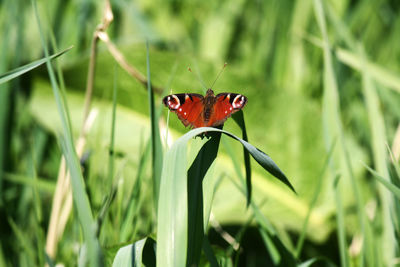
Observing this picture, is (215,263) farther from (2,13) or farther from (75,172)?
(2,13)

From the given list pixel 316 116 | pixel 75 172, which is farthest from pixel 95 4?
pixel 75 172

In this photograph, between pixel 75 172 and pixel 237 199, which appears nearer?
pixel 75 172

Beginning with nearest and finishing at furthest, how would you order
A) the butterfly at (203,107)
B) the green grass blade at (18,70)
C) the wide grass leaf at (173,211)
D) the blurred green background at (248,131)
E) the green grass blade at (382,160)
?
the wide grass leaf at (173,211)
the green grass blade at (18,70)
the butterfly at (203,107)
the green grass blade at (382,160)
the blurred green background at (248,131)

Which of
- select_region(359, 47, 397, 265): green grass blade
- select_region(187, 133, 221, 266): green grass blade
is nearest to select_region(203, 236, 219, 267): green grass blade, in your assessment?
select_region(187, 133, 221, 266): green grass blade

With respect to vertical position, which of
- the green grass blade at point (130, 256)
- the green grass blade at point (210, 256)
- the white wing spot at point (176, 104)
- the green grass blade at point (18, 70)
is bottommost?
the green grass blade at point (210, 256)

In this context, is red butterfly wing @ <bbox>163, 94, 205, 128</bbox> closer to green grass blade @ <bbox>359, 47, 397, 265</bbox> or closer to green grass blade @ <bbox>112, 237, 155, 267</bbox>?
green grass blade @ <bbox>112, 237, 155, 267</bbox>

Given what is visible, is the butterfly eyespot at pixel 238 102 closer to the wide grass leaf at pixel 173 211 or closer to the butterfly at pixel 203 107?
the butterfly at pixel 203 107

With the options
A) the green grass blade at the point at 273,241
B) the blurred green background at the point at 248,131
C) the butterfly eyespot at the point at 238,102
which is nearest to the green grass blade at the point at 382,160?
the blurred green background at the point at 248,131

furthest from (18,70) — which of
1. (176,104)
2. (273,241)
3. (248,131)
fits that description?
(248,131)
